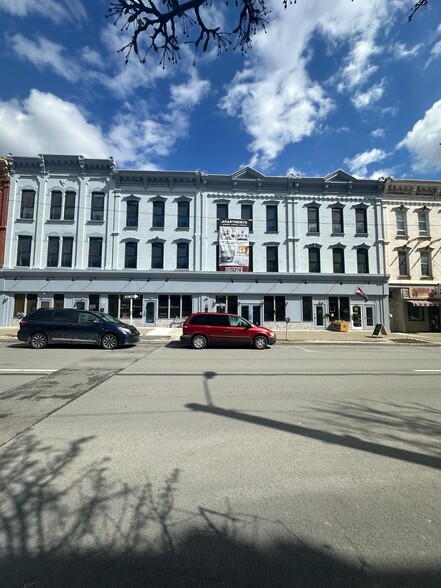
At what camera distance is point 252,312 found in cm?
2536

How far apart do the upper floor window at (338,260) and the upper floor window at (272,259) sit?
4.68 meters

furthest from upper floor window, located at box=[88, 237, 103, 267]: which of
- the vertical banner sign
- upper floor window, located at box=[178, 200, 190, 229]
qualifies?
the vertical banner sign

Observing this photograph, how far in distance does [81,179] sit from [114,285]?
355 inches

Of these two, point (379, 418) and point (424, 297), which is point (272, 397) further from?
point (424, 297)

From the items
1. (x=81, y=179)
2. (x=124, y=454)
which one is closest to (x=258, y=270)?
(x=81, y=179)

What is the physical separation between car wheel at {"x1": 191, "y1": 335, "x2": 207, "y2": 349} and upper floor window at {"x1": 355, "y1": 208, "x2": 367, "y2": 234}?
18216mm

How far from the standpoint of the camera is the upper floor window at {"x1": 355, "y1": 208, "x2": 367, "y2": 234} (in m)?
26.4

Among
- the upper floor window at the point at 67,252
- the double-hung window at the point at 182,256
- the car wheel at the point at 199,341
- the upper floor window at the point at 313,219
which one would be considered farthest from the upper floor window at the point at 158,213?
the car wheel at the point at 199,341

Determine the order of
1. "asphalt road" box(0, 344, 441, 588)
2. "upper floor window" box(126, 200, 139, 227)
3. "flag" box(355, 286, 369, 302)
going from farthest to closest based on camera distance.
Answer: "upper floor window" box(126, 200, 139, 227)
"flag" box(355, 286, 369, 302)
"asphalt road" box(0, 344, 441, 588)

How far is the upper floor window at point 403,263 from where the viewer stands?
2598 centimetres

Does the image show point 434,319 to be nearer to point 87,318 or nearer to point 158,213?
point 158,213

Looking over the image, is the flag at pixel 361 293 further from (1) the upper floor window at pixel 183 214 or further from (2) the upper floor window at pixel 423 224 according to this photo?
(1) the upper floor window at pixel 183 214

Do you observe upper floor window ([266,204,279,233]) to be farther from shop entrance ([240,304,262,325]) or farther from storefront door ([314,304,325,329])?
storefront door ([314,304,325,329])

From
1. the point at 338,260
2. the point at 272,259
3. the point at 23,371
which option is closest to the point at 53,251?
the point at 272,259
